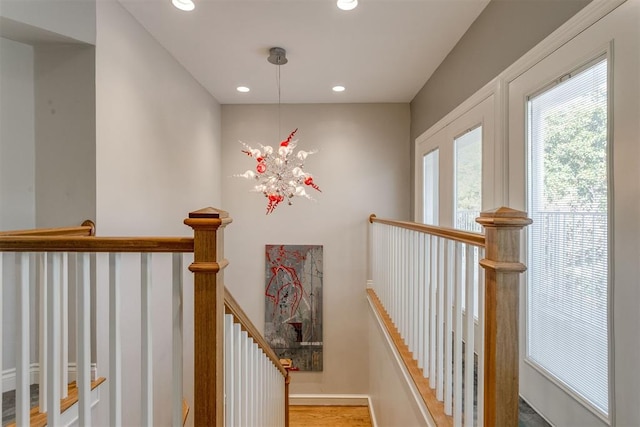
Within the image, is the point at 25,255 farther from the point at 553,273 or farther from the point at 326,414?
the point at 326,414

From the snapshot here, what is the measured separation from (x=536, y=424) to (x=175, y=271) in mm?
1693

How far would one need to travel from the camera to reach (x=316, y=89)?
3.42 meters

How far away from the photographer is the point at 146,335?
1059 millimetres

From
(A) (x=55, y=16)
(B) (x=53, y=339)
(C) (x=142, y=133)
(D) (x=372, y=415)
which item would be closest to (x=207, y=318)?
(B) (x=53, y=339)

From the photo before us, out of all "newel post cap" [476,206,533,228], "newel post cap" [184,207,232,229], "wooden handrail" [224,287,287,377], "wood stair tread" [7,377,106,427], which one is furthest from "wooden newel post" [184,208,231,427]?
"newel post cap" [476,206,533,228]

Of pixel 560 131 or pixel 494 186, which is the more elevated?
pixel 560 131

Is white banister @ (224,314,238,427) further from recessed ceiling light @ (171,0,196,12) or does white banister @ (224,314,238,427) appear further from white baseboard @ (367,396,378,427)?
white baseboard @ (367,396,378,427)

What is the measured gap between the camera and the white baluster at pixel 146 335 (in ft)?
3.40

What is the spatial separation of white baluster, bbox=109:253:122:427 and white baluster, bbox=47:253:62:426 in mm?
196

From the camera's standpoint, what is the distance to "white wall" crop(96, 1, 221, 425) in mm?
1870

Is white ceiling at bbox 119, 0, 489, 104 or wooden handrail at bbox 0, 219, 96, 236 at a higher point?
white ceiling at bbox 119, 0, 489, 104

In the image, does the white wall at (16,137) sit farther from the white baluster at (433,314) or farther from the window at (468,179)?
the window at (468,179)

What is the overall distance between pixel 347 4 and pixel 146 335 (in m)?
2.10

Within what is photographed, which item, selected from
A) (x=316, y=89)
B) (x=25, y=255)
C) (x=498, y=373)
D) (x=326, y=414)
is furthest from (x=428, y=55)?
(x=326, y=414)
